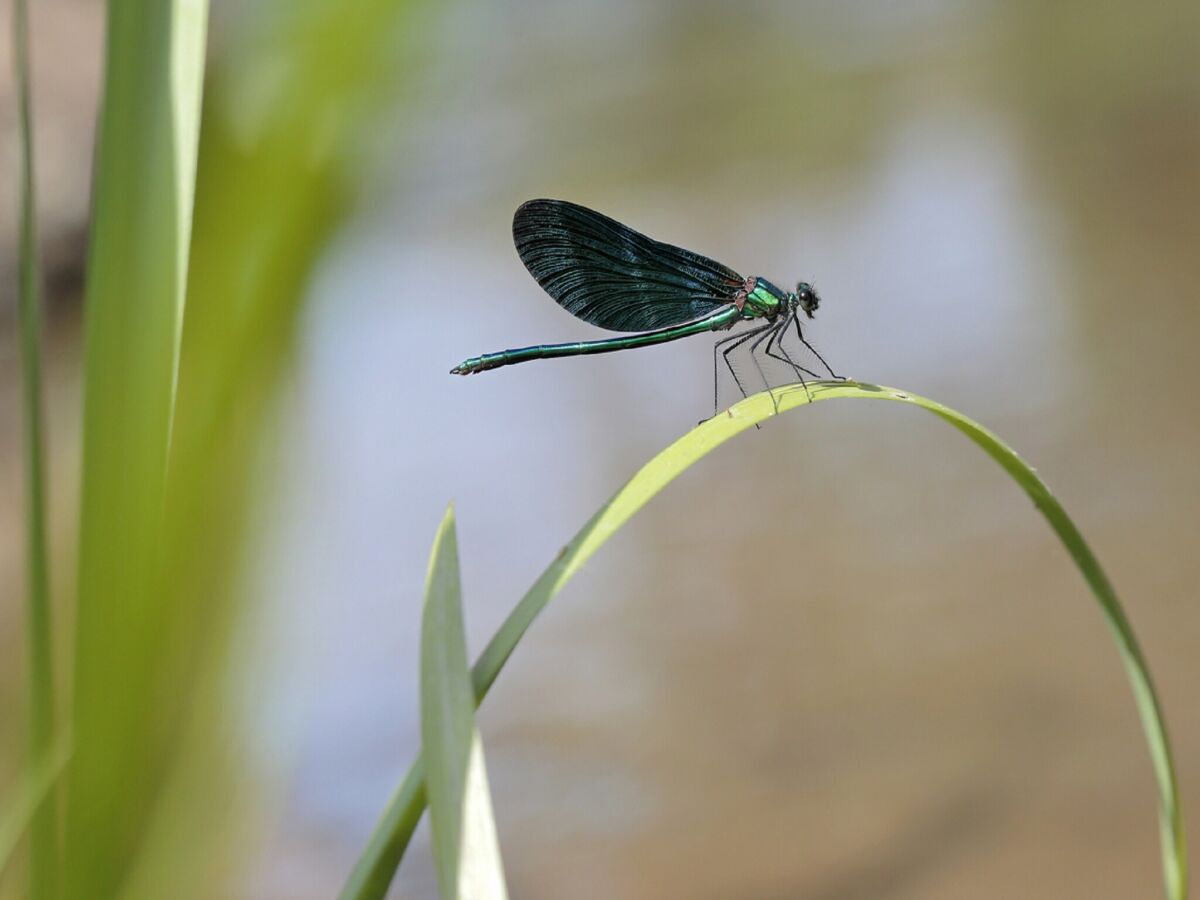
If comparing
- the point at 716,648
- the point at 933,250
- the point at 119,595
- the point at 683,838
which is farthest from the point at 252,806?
the point at 933,250

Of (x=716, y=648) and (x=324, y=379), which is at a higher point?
(x=324, y=379)

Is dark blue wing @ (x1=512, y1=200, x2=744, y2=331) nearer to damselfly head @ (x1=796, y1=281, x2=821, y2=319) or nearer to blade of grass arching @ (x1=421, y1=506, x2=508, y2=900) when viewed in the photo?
damselfly head @ (x1=796, y1=281, x2=821, y2=319)

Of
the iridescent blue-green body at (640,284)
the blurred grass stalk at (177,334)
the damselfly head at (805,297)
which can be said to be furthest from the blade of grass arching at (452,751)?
the damselfly head at (805,297)

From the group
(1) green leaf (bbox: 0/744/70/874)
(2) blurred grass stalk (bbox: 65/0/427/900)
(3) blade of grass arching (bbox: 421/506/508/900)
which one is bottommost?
(1) green leaf (bbox: 0/744/70/874)

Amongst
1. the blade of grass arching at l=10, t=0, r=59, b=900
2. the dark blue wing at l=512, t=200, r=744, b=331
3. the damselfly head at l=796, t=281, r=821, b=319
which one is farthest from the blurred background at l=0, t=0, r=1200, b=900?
the damselfly head at l=796, t=281, r=821, b=319

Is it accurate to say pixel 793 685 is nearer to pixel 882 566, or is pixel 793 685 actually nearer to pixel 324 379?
pixel 882 566

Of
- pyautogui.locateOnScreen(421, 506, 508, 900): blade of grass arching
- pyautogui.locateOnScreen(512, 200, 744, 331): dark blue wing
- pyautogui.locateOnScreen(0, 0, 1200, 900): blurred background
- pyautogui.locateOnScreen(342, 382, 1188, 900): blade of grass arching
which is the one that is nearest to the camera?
pyautogui.locateOnScreen(421, 506, 508, 900): blade of grass arching
